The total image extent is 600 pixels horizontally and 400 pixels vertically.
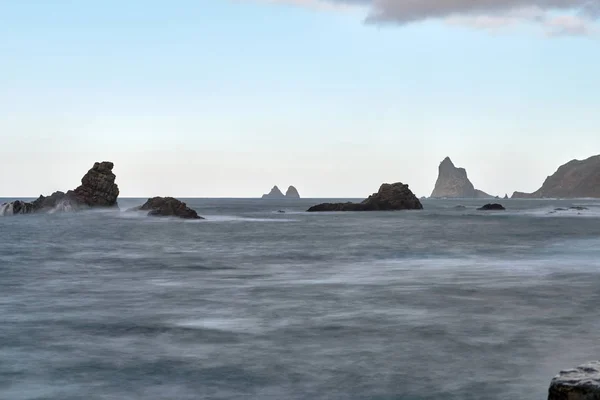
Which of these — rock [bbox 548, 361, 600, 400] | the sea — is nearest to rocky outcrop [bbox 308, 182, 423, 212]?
the sea

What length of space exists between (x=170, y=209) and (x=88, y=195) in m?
32.8

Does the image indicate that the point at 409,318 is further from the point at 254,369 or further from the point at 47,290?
the point at 47,290

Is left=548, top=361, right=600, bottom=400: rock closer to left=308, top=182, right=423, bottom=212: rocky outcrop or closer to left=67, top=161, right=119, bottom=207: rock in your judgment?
left=67, top=161, right=119, bottom=207: rock

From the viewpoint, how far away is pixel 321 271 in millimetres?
35000

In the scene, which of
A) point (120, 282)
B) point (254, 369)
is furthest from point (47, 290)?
point (254, 369)

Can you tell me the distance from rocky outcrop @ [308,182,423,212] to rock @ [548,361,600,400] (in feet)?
500

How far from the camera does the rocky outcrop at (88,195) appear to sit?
5069 inches

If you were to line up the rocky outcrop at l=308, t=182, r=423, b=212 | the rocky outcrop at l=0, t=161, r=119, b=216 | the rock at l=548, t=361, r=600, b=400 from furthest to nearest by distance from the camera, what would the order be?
the rocky outcrop at l=308, t=182, r=423, b=212 → the rocky outcrop at l=0, t=161, r=119, b=216 → the rock at l=548, t=361, r=600, b=400

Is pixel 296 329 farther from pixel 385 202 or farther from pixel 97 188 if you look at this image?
pixel 385 202

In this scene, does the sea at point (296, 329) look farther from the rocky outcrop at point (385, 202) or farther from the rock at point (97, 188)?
the rocky outcrop at point (385, 202)

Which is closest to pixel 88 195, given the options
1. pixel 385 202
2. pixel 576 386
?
pixel 385 202

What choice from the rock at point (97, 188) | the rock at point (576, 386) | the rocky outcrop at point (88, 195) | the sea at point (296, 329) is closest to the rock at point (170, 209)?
the rock at point (97, 188)

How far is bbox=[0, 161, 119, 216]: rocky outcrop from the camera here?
128750 millimetres

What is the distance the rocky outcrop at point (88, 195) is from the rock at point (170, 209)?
68.7ft
